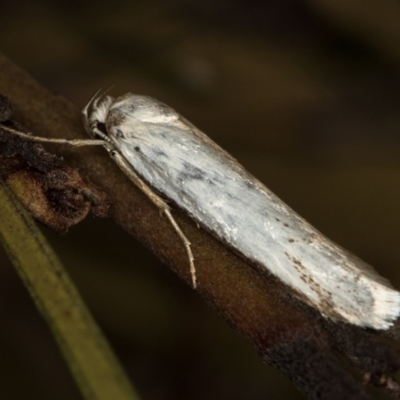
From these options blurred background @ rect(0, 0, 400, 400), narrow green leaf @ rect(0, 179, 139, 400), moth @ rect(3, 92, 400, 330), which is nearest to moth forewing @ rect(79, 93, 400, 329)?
moth @ rect(3, 92, 400, 330)

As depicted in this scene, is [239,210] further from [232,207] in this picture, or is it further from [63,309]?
[63,309]

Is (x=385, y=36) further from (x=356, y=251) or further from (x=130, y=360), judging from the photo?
(x=130, y=360)

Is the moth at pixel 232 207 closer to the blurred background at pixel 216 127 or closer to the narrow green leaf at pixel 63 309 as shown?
the narrow green leaf at pixel 63 309

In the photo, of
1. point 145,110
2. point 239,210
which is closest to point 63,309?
point 239,210

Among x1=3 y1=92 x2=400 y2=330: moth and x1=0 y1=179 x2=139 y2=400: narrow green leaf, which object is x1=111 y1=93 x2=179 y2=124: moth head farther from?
x1=0 y1=179 x2=139 y2=400: narrow green leaf

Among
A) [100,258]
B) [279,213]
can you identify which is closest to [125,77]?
[100,258]

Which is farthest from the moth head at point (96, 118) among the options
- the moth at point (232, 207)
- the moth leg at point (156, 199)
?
the moth leg at point (156, 199)
